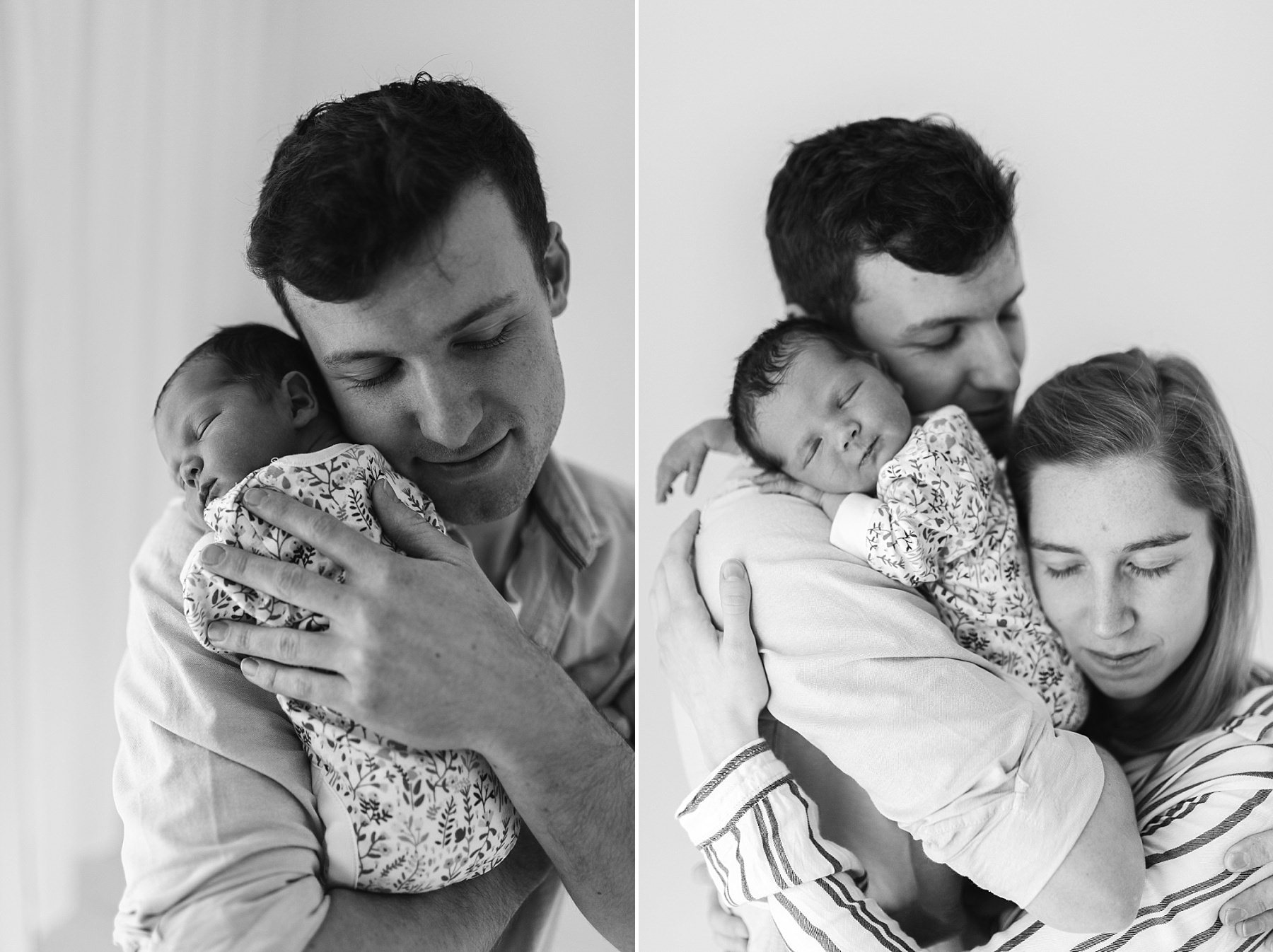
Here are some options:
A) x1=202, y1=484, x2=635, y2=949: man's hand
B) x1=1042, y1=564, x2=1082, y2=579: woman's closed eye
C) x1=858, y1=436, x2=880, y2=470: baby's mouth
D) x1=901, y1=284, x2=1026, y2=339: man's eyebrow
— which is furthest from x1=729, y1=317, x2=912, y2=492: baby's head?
x1=202, y1=484, x2=635, y2=949: man's hand

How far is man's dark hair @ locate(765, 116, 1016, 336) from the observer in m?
1.27

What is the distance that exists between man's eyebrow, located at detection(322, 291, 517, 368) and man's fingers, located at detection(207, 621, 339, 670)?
30 cm

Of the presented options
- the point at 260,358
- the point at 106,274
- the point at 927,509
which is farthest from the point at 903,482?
the point at 106,274

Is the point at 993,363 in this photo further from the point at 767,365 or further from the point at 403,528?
the point at 403,528

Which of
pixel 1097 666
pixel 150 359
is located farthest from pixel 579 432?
pixel 1097 666

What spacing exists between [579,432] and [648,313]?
19 centimetres

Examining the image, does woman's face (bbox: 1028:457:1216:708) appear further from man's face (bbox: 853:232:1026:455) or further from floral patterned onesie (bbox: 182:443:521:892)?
floral patterned onesie (bbox: 182:443:521:892)

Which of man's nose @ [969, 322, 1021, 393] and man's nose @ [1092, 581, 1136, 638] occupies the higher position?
man's nose @ [969, 322, 1021, 393]

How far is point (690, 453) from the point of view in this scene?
1346 millimetres

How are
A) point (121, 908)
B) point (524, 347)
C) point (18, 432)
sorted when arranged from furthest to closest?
point (18, 432) < point (524, 347) < point (121, 908)

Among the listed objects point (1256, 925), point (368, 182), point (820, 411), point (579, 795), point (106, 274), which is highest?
→ point (368, 182)

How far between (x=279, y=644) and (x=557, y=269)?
1.81ft

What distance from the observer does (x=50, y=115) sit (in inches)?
50.7

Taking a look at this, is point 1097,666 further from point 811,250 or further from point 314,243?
point 314,243
